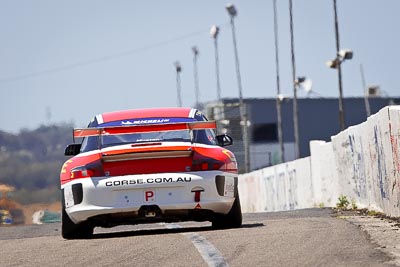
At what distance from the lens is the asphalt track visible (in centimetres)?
1071

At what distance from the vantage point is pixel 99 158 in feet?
48.4

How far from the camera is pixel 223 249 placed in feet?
38.6

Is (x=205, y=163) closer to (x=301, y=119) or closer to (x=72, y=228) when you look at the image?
(x=72, y=228)

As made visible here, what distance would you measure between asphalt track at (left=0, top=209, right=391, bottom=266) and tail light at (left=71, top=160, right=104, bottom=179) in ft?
2.58

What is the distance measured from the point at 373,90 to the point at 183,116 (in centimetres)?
8616

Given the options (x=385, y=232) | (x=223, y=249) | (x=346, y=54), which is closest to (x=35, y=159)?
(x=346, y=54)

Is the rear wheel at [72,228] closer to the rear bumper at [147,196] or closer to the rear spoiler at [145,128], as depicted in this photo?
the rear bumper at [147,196]

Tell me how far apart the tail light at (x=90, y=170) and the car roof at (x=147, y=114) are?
1165 mm

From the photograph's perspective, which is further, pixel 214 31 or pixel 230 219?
pixel 214 31

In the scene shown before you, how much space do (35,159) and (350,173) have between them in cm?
1971

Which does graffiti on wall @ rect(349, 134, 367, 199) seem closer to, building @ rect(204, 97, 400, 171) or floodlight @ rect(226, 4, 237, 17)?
floodlight @ rect(226, 4, 237, 17)

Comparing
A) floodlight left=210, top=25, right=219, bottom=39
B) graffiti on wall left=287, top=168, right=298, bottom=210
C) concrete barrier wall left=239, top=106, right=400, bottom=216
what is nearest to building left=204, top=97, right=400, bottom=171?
floodlight left=210, top=25, right=219, bottom=39

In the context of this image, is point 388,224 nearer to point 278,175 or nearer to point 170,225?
point 170,225

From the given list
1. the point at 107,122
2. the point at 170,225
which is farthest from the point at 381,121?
the point at 107,122
